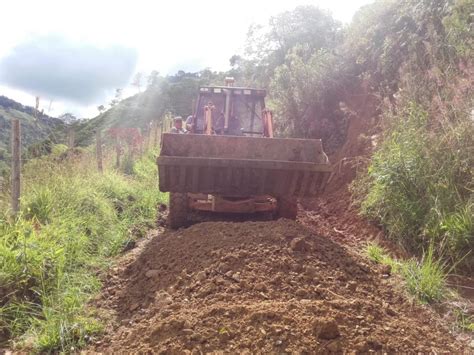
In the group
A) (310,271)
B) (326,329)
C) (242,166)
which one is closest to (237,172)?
(242,166)

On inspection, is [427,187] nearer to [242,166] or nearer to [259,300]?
[242,166]

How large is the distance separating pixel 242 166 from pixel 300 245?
1451 mm

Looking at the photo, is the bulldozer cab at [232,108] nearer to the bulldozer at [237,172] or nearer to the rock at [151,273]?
the bulldozer at [237,172]

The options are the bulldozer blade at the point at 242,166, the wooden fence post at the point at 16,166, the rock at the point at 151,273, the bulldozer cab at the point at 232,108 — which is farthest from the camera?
the bulldozer cab at the point at 232,108

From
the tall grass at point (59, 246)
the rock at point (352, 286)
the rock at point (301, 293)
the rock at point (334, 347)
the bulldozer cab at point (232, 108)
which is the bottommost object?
the tall grass at point (59, 246)

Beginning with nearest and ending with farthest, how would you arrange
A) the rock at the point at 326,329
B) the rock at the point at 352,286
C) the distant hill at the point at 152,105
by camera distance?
the rock at the point at 326,329 < the rock at the point at 352,286 < the distant hill at the point at 152,105

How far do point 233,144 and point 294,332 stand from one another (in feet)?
9.79

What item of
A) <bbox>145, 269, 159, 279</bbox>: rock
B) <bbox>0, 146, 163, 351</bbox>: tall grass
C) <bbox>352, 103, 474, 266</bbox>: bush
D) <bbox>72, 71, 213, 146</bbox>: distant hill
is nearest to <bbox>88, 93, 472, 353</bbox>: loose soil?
<bbox>145, 269, 159, 279</bbox>: rock

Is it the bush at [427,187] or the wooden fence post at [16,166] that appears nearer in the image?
the bush at [427,187]

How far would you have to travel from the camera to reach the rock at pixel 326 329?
2.56 metres

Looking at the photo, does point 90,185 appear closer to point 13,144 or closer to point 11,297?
point 13,144

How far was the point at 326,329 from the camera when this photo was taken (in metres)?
2.57

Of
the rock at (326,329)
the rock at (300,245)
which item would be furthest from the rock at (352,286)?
the rock at (326,329)

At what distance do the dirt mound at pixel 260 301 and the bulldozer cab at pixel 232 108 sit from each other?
2893mm
